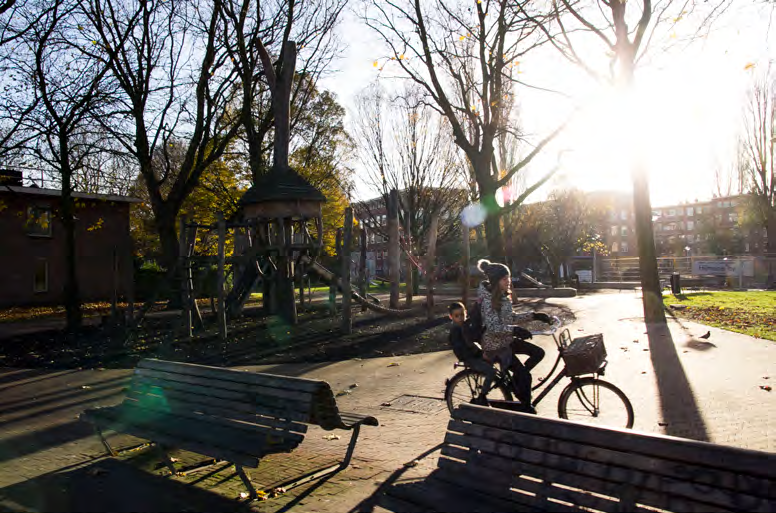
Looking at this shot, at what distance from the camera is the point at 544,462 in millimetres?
3430

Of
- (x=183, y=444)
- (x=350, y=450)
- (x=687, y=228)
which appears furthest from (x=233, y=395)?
(x=687, y=228)

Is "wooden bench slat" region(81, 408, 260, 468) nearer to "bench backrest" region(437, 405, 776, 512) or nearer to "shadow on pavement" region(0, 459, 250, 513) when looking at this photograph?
"shadow on pavement" region(0, 459, 250, 513)

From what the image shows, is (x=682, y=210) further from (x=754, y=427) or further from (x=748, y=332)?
(x=754, y=427)

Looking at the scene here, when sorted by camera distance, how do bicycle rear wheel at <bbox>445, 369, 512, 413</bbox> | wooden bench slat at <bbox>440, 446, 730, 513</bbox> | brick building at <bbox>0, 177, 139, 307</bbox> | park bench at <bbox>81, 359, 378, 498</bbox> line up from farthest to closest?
1. brick building at <bbox>0, 177, 139, 307</bbox>
2. bicycle rear wheel at <bbox>445, 369, 512, 413</bbox>
3. park bench at <bbox>81, 359, 378, 498</bbox>
4. wooden bench slat at <bbox>440, 446, 730, 513</bbox>

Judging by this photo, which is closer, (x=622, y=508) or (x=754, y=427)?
(x=622, y=508)

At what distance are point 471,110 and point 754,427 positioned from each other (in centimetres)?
1729

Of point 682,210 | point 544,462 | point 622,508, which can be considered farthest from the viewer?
point 682,210

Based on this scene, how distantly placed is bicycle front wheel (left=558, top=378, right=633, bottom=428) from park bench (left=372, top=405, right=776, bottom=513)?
7.42ft

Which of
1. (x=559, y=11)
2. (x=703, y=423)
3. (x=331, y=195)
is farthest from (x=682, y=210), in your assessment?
(x=703, y=423)

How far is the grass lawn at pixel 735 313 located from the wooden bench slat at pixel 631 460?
11.2 metres

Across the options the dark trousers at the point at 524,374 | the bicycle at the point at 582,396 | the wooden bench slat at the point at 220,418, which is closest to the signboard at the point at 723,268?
the bicycle at the point at 582,396

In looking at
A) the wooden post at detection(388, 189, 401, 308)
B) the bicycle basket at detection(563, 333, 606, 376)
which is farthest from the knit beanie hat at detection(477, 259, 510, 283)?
the wooden post at detection(388, 189, 401, 308)

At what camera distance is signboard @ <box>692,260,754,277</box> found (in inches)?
1366

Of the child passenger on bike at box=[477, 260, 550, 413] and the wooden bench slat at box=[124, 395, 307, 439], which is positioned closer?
the wooden bench slat at box=[124, 395, 307, 439]
